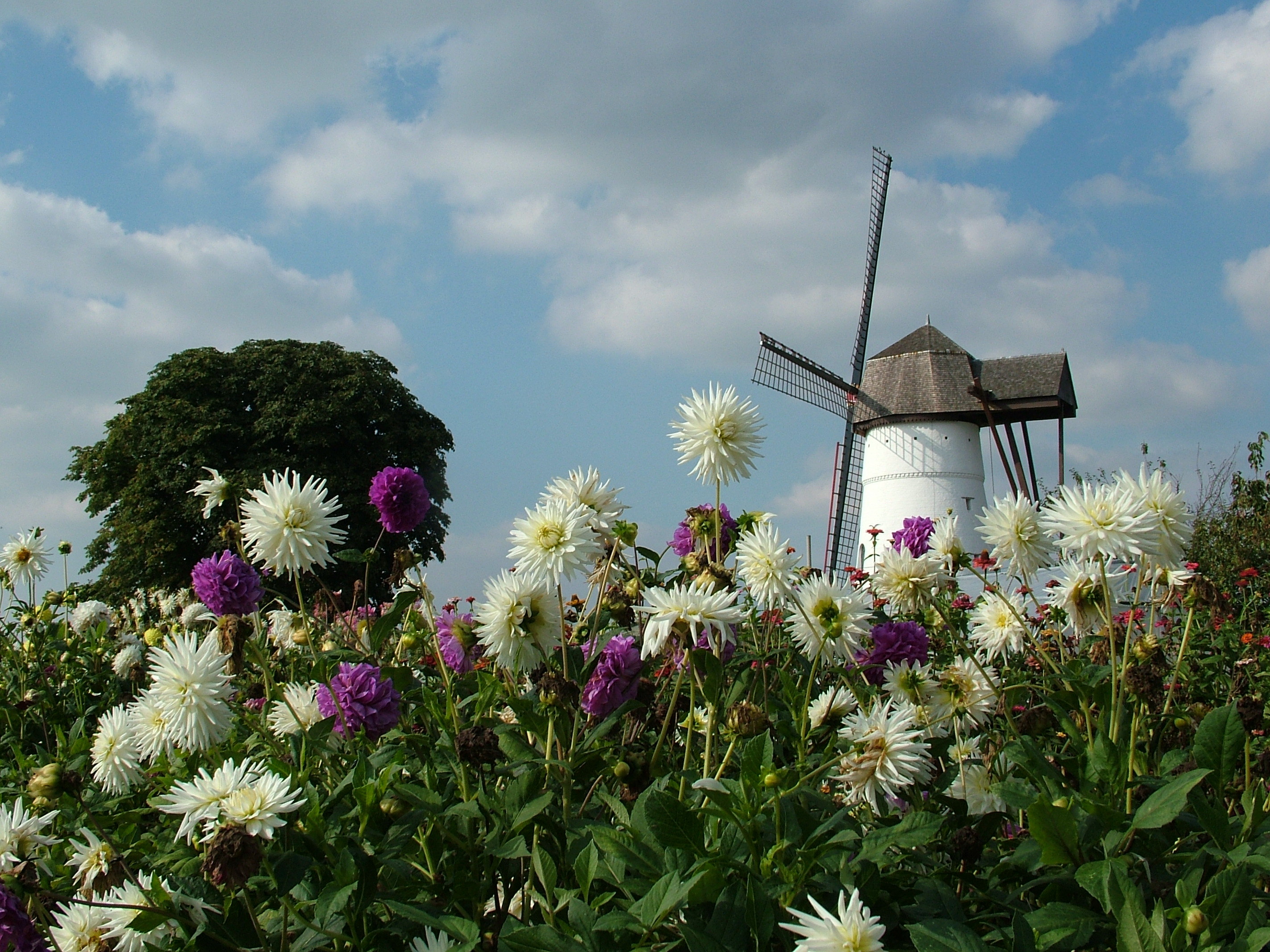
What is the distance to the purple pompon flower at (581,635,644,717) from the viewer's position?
2131 mm

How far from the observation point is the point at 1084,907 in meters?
1.50

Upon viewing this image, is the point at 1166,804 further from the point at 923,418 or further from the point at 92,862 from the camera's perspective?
the point at 923,418

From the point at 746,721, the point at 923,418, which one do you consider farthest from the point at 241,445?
the point at 746,721

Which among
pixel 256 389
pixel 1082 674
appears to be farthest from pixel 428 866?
pixel 256 389

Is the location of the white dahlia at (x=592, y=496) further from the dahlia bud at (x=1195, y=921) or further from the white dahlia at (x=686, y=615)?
the dahlia bud at (x=1195, y=921)

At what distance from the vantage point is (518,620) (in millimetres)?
2125

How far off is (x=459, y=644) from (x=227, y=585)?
2.20 feet

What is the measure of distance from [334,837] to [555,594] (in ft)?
2.39

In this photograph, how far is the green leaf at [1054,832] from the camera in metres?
1.44

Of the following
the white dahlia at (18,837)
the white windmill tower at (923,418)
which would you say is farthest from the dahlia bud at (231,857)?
the white windmill tower at (923,418)

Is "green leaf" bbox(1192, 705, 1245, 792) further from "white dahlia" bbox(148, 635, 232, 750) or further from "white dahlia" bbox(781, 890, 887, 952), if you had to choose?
"white dahlia" bbox(148, 635, 232, 750)

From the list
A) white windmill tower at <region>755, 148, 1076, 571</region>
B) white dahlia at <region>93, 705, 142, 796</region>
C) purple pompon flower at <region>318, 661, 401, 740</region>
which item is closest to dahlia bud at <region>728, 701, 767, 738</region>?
purple pompon flower at <region>318, 661, 401, 740</region>

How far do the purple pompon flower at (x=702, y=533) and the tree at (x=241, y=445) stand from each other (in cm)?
1951

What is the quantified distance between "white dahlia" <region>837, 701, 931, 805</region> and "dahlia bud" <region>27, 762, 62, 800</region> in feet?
4.95
